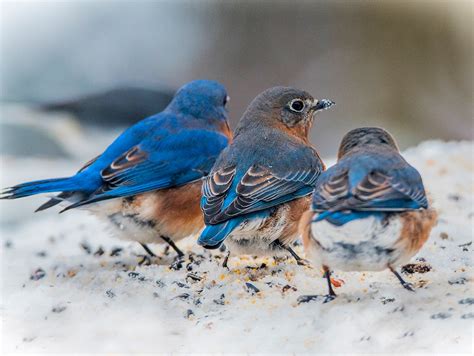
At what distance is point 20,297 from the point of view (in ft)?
18.4

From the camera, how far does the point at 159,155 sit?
627 cm

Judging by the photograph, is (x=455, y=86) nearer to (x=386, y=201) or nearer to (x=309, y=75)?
(x=309, y=75)

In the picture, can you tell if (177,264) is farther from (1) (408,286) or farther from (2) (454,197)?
(2) (454,197)

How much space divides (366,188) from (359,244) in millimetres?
294

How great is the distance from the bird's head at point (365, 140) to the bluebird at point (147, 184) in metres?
1.40

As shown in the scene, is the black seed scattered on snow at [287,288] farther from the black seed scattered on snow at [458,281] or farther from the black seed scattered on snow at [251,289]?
the black seed scattered on snow at [458,281]

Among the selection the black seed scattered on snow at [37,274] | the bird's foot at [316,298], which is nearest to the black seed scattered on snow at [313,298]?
the bird's foot at [316,298]

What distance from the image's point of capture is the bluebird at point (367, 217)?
4.17 m

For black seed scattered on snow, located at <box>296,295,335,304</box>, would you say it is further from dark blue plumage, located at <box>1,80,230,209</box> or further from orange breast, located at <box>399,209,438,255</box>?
dark blue plumage, located at <box>1,80,230,209</box>

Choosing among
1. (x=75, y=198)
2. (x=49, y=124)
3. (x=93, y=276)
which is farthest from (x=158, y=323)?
(x=49, y=124)

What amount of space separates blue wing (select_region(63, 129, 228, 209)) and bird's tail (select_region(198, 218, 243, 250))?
1229 mm

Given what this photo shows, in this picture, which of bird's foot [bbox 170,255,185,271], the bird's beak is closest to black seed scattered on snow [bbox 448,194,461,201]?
the bird's beak

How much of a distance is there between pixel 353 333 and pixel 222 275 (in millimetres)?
1470

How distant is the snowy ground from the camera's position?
415 cm
